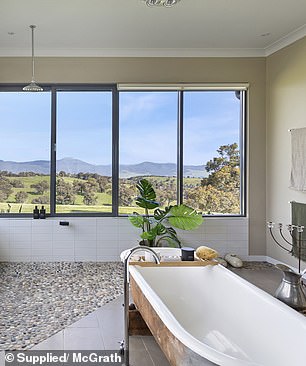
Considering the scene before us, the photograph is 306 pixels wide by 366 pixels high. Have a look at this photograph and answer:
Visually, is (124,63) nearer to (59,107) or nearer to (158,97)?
(158,97)

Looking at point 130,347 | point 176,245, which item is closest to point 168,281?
point 130,347

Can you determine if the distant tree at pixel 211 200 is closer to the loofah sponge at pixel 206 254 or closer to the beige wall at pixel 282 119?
the beige wall at pixel 282 119

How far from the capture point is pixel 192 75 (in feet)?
18.6

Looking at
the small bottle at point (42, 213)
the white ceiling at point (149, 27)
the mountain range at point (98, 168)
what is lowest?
the small bottle at point (42, 213)

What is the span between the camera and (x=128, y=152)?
5750 mm

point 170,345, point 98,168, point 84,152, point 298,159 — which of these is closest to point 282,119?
point 298,159

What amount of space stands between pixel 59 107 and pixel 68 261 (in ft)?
7.45

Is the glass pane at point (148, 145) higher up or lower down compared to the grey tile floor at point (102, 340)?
higher up

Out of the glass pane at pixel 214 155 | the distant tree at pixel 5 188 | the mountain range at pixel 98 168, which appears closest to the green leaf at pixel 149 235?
the glass pane at pixel 214 155

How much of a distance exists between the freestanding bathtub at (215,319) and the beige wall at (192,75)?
112 inches

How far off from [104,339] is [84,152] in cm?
328

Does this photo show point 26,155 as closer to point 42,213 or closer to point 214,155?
point 42,213

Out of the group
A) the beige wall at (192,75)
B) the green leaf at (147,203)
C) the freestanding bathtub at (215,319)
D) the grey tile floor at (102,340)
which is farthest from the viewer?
the beige wall at (192,75)

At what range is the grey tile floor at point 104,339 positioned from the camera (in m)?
2.79
